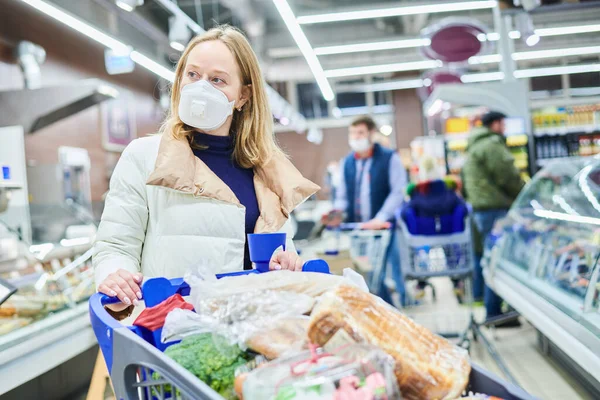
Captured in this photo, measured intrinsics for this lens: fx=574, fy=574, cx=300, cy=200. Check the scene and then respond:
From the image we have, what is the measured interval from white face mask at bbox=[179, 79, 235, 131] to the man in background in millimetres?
3502

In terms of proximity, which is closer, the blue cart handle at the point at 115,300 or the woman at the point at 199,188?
the blue cart handle at the point at 115,300

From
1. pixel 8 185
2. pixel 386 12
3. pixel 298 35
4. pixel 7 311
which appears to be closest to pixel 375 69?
pixel 386 12

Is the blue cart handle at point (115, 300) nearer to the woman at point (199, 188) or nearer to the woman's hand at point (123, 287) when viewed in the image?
the woman's hand at point (123, 287)

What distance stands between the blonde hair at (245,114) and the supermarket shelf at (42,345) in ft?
4.54

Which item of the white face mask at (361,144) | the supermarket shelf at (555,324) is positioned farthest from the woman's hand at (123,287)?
the white face mask at (361,144)

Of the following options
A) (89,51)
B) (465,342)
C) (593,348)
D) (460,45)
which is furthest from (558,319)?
(89,51)

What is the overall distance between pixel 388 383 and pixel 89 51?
9.06 m

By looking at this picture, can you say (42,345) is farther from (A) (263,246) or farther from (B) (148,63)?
(B) (148,63)

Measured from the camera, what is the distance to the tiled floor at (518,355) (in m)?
3.68

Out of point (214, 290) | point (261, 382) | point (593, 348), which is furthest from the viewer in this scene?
point (593, 348)

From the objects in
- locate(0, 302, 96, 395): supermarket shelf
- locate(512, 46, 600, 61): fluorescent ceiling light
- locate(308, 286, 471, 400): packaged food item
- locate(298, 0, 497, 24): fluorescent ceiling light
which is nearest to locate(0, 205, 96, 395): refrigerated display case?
locate(0, 302, 96, 395): supermarket shelf

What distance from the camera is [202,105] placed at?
5.65ft

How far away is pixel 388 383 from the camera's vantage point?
862mm

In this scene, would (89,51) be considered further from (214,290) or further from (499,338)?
(214,290)
